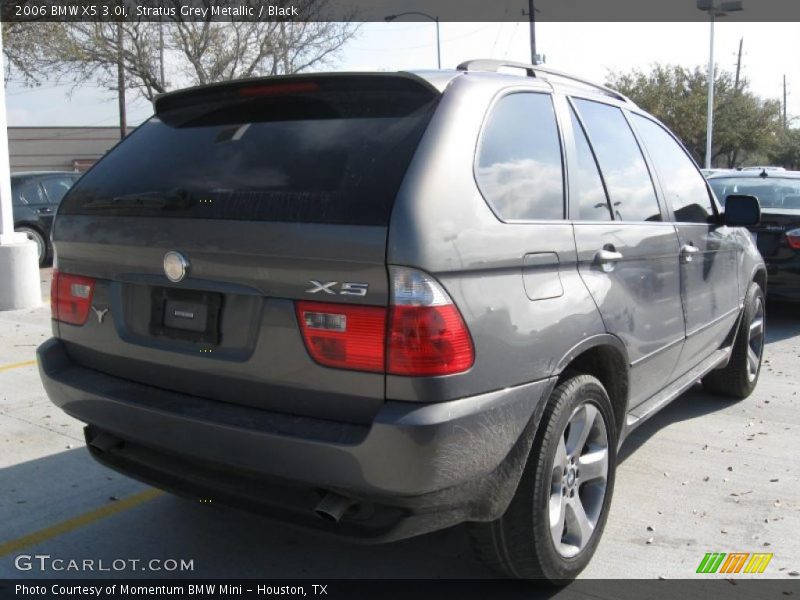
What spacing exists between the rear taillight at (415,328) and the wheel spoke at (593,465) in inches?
41.5

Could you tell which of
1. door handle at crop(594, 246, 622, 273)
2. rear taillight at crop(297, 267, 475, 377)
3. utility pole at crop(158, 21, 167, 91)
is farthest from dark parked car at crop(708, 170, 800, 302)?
utility pole at crop(158, 21, 167, 91)

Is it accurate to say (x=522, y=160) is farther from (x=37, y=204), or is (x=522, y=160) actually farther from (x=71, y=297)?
(x=37, y=204)

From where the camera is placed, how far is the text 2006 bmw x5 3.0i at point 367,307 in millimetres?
2330

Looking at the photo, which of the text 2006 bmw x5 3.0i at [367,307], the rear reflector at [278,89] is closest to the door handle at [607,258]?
the text 2006 bmw x5 3.0i at [367,307]

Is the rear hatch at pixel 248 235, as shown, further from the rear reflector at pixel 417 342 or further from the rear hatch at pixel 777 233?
the rear hatch at pixel 777 233

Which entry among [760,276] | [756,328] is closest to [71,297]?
[756,328]

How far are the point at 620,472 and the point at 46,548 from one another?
2876 mm

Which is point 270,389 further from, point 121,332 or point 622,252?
point 622,252

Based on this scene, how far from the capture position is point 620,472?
13.9ft

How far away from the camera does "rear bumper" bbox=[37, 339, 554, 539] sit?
2285 millimetres

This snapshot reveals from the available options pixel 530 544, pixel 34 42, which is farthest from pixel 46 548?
pixel 34 42

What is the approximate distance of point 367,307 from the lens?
2332mm

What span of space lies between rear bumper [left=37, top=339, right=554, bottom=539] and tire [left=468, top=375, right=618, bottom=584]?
0.14 m

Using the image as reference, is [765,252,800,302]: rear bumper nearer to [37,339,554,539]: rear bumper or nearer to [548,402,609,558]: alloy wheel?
[548,402,609,558]: alloy wheel
